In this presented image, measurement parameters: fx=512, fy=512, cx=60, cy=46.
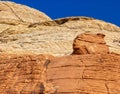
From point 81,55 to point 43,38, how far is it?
2941cm

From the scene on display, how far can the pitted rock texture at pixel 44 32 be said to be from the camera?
57869 mm

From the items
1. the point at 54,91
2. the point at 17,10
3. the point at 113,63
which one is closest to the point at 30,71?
the point at 54,91

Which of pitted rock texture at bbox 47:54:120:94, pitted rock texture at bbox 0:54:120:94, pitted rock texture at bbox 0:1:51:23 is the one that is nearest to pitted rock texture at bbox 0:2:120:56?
pitted rock texture at bbox 0:1:51:23

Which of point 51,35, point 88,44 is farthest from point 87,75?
point 51,35

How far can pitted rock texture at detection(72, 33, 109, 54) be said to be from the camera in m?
37.0

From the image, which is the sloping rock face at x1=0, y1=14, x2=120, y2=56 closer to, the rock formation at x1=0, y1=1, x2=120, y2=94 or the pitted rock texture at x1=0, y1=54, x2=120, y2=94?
the rock formation at x1=0, y1=1, x2=120, y2=94

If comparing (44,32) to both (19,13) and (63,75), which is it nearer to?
(19,13)

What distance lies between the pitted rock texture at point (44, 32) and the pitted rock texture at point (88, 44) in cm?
1455

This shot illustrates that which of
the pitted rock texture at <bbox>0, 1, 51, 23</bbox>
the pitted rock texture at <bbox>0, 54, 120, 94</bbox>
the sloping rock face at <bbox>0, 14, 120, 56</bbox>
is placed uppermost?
the pitted rock texture at <bbox>0, 1, 51, 23</bbox>

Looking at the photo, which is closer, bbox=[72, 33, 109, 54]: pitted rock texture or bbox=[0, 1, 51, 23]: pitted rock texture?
bbox=[72, 33, 109, 54]: pitted rock texture

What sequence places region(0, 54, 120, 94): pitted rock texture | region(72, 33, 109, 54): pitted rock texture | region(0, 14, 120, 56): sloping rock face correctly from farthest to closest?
region(0, 14, 120, 56): sloping rock face, region(72, 33, 109, 54): pitted rock texture, region(0, 54, 120, 94): pitted rock texture

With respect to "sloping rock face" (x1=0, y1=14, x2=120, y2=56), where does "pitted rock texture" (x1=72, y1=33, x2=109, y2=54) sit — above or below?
below

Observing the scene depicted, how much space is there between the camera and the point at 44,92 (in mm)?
32688

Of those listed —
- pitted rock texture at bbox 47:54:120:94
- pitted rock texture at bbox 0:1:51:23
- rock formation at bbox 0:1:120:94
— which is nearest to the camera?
pitted rock texture at bbox 47:54:120:94
